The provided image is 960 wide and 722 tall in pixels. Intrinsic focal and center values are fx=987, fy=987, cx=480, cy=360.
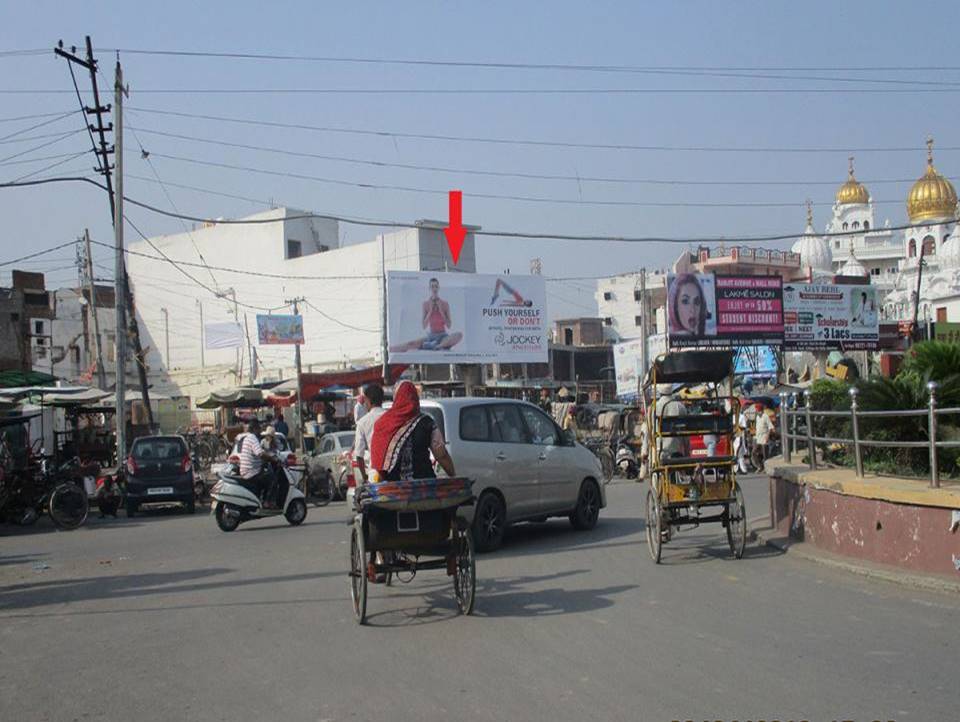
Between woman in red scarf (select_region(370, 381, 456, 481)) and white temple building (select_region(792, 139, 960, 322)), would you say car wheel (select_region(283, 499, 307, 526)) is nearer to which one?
woman in red scarf (select_region(370, 381, 456, 481))

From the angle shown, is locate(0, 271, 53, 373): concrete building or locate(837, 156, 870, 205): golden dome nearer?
locate(0, 271, 53, 373): concrete building

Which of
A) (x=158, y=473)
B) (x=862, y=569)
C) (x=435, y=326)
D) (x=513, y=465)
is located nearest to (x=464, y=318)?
(x=435, y=326)

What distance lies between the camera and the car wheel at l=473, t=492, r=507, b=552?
38.1ft

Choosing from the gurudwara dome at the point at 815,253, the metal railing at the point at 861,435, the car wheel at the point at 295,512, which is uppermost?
the gurudwara dome at the point at 815,253

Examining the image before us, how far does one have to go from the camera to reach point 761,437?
25.9 meters

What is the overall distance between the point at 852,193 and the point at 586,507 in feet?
321

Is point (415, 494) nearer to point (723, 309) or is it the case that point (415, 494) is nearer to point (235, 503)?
point (235, 503)

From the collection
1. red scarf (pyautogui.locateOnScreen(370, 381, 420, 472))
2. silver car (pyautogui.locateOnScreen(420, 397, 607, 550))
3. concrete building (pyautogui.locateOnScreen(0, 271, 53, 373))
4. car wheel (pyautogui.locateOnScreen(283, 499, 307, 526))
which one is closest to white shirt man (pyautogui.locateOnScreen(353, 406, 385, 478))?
red scarf (pyautogui.locateOnScreen(370, 381, 420, 472))

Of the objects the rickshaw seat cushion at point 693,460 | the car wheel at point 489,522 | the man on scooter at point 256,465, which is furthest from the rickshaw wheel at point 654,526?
the man on scooter at point 256,465

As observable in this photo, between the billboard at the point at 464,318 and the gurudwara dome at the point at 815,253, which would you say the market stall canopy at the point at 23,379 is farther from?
the gurudwara dome at the point at 815,253

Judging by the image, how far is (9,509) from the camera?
56.6 ft

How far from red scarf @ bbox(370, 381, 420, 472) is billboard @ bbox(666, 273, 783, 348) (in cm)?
3302

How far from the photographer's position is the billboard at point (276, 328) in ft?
148

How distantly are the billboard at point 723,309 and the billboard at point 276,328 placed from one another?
666 inches
